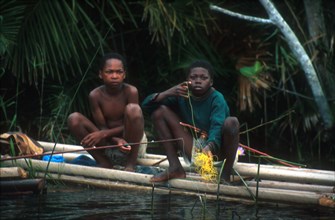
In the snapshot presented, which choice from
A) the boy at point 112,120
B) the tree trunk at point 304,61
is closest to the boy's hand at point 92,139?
the boy at point 112,120

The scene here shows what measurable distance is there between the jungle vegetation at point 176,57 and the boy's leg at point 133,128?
59.4 inches

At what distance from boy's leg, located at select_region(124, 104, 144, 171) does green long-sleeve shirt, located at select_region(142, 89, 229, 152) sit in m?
0.30

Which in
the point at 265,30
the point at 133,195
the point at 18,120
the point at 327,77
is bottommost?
the point at 133,195

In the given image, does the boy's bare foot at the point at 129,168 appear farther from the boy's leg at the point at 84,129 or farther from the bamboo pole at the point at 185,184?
the bamboo pole at the point at 185,184

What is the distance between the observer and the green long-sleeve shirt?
202 inches

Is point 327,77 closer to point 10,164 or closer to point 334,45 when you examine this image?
point 334,45

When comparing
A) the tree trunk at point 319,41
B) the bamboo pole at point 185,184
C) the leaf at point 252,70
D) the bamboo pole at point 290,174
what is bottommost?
the bamboo pole at point 185,184

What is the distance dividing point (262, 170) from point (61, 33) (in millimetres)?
2819

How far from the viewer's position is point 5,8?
771 cm

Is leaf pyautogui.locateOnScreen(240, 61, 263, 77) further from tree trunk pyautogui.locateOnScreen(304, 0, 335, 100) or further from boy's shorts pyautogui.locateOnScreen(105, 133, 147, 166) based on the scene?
boy's shorts pyautogui.locateOnScreen(105, 133, 147, 166)

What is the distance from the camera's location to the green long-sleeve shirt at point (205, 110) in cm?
513

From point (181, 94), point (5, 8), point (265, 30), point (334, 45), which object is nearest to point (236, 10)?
point (265, 30)

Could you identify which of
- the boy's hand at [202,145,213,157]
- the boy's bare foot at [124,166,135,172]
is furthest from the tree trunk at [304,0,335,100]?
the boy's hand at [202,145,213,157]

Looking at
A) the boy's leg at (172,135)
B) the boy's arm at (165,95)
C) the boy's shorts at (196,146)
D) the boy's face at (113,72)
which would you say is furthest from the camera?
the boy's face at (113,72)
